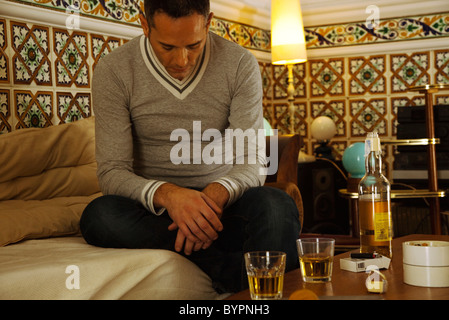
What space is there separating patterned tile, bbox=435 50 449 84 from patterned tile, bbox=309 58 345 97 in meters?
0.57

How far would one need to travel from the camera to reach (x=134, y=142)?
168 cm

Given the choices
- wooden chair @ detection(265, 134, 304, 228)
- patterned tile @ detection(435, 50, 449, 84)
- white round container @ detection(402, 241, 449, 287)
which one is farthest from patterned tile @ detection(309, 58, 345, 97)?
white round container @ detection(402, 241, 449, 287)

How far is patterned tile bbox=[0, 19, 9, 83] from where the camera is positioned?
208cm

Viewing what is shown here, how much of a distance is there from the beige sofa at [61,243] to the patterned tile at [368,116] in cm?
211

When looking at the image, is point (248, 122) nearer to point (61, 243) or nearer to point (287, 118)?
point (61, 243)

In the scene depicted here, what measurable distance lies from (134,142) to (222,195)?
40 centimetres

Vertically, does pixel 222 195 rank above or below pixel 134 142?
below

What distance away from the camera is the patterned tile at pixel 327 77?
372 centimetres

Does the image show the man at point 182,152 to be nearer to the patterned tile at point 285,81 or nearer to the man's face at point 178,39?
the man's face at point 178,39

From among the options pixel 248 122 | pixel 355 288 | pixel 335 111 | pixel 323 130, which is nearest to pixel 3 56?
pixel 248 122

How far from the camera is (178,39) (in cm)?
148
